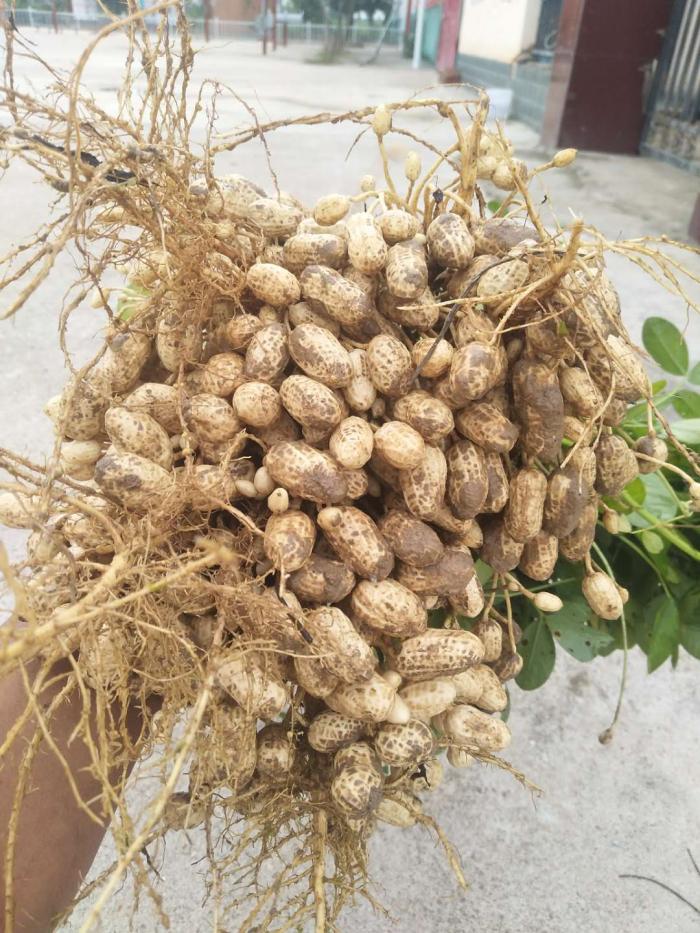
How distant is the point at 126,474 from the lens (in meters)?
0.82

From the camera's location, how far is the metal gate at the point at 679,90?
5523 mm

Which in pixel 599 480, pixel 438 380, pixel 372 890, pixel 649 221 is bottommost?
pixel 372 890

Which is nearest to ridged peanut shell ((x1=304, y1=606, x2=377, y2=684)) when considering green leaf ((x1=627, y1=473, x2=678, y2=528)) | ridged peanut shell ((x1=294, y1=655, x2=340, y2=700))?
ridged peanut shell ((x1=294, y1=655, x2=340, y2=700))

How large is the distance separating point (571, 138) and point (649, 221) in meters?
1.85

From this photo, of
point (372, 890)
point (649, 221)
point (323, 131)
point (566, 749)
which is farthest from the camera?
point (323, 131)

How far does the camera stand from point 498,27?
9.62m

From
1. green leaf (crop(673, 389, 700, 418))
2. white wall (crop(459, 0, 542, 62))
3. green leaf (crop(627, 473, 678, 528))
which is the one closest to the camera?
green leaf (crop(627, 473, 678, 528))

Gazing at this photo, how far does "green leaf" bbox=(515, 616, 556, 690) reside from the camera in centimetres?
121

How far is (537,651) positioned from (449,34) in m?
14.0

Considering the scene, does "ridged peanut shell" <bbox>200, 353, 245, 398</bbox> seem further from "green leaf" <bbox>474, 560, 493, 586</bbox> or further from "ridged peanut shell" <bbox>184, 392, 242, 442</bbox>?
"green leaf" <bbox>474, 560, 493, 586</bbox>

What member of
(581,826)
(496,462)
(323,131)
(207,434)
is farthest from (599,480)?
(323,131)

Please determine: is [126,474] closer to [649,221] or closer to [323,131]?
[649,221]

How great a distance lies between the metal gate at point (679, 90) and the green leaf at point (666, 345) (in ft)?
16.9

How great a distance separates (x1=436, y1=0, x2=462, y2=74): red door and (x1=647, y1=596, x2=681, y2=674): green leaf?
1273 cm
